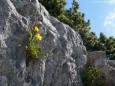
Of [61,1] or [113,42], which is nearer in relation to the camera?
[61,1]

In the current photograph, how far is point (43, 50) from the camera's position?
9.98 metres

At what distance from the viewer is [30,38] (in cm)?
945

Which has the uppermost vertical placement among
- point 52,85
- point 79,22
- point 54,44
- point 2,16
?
point 79,22

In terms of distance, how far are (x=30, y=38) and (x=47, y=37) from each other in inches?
40.9

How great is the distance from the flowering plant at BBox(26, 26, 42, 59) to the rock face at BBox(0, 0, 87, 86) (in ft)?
0.48

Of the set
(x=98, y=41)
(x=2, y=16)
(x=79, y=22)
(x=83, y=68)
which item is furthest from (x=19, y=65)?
(x=98, y=41)

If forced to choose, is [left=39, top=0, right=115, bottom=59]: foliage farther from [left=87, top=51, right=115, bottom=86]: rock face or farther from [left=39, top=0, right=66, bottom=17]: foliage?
[left=87, top=51, right=115, bottom=86]: rock face

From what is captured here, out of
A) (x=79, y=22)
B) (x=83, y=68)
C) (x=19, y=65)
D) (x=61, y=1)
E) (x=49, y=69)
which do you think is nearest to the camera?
(x=19, y=65)

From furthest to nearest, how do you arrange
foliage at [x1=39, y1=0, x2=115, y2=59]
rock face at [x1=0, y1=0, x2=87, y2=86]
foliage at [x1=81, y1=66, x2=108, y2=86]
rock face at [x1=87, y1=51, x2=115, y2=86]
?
foliage at [x1=39, y1=0, x2=115, y2=59]
rock face at [x1=87, y1=51, x2=115, y2=86]
foliage at [x1=81, y1=66, x2=108, y2=86]
rock face at [x1=0, y1=0, x2=87, y2=86]

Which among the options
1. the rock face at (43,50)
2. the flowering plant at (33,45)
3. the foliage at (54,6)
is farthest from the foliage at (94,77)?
the foliage at (54,6)

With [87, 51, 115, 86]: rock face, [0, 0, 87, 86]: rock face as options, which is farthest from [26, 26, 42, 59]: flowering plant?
[87, 51, 115, 86]: rock face

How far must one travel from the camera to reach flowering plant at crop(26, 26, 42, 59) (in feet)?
30.7

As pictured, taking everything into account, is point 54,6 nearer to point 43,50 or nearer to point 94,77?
point 94,77

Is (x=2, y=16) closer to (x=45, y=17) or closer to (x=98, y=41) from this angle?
(x=45, y=17)
